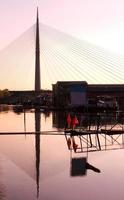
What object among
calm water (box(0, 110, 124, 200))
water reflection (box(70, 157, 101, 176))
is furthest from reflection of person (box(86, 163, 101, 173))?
calm water (box(0, 110, 124, 200))

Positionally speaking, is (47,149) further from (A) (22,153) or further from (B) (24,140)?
(B) (24,140)

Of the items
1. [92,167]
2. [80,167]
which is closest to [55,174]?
[80,167]

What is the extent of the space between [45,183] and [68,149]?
880 centimetres

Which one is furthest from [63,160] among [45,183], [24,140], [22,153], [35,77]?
[35,77]

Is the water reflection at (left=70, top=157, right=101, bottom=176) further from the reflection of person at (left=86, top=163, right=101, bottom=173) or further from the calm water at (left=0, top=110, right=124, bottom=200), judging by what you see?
the calm water at (left=0, top=110, right=124, bottom=200)

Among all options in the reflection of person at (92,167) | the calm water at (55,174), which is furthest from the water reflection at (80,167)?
the calm water at (55,174)

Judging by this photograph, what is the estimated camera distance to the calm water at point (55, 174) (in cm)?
1323

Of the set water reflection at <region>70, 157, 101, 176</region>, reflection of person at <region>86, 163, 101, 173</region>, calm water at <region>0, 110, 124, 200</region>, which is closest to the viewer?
calm water at <region>0, 110, 124, 200</region>

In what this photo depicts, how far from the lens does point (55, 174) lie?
1653 cm

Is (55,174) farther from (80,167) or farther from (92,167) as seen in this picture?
(92,167)

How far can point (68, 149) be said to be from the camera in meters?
23.7

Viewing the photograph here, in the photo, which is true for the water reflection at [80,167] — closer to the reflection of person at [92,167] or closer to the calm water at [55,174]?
the reflection of person at [92,167]

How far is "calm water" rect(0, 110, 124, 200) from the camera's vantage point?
43.4ft

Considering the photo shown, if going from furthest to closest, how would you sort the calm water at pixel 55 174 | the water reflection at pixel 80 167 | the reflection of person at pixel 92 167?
1. the reflection of person at pixel 92 167
2. the water reflection at pixel 80 167
3. the calm water at pixel 55 174
